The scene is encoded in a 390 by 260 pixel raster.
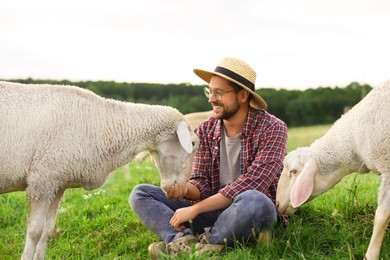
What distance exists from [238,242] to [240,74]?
143 centimetres

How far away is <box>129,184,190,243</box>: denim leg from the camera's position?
5.02m

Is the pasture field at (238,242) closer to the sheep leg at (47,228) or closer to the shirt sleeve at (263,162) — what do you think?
the sheep leg at (47,228)

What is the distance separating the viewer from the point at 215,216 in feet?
16.8

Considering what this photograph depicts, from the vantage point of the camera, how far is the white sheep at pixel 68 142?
4.70 metres

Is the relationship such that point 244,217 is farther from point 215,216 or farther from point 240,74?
point 240,74

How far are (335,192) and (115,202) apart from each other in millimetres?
2565

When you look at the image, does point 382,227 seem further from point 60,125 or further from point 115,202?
point 115,202

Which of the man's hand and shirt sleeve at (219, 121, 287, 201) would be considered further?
the man's hand

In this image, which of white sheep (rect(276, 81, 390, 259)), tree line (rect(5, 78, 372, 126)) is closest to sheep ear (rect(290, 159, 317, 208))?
white sheep (rect(276, 81, 390, 259))

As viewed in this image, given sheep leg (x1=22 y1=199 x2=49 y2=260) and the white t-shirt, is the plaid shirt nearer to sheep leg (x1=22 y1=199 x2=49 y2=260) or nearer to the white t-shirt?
the white t-shirt

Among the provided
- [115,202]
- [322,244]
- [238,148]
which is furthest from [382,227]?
[115,202]

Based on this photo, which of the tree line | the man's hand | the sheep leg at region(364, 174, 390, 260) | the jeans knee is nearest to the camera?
the sheep leg at region(364, 174, 390, 260)

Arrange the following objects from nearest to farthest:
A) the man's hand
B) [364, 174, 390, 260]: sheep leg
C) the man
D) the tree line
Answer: [364, 174, 390, 260]: sheep leg < the man < the man's hand < the tree line

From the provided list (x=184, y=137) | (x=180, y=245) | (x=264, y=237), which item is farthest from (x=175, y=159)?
(x=264, y=237)
